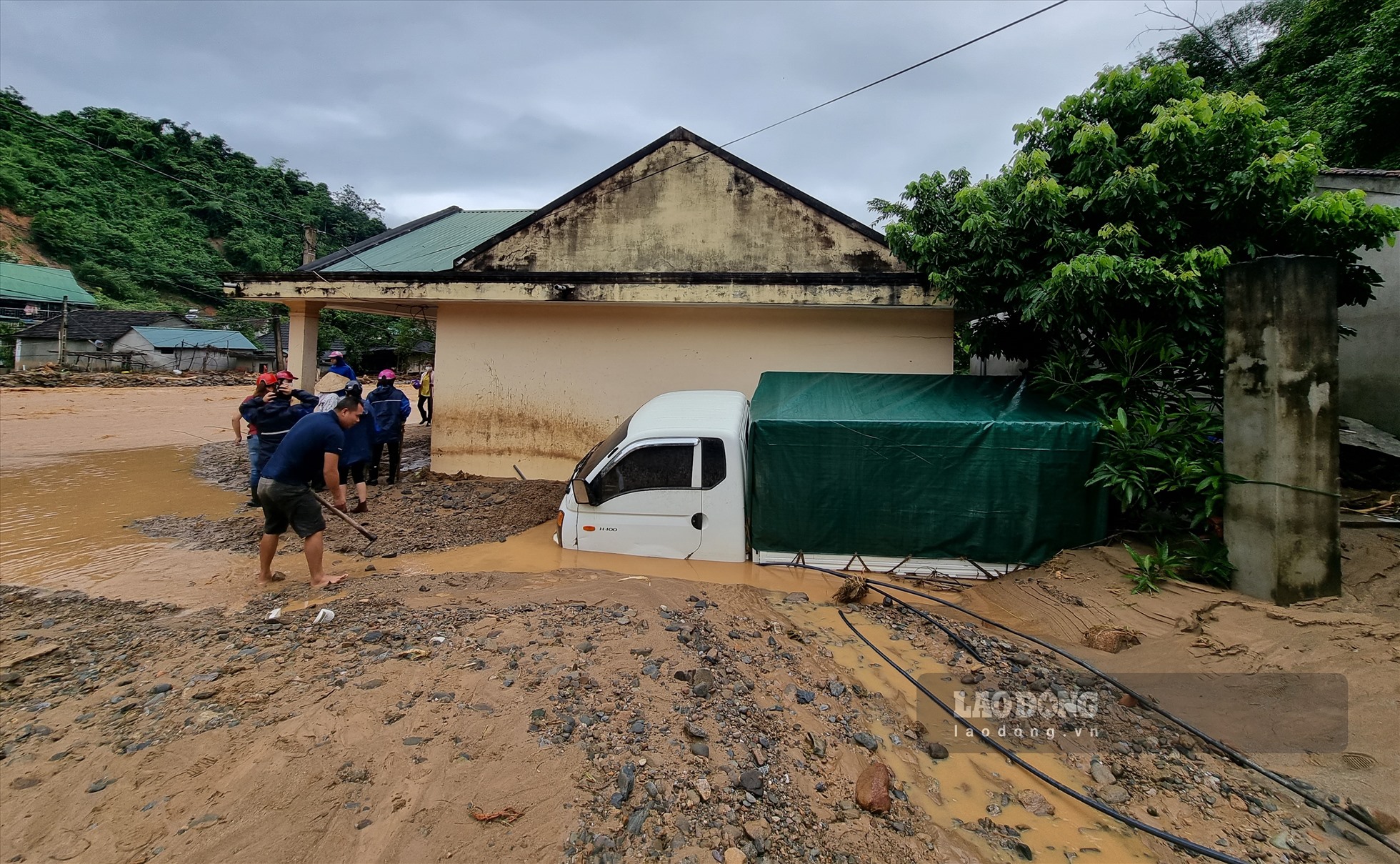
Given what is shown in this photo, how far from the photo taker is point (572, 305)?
8.41 metres

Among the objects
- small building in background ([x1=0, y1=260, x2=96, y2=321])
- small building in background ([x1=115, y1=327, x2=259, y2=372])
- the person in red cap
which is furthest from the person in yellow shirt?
small building in background ([x1=0, y1=260, x2=96, y2=321])

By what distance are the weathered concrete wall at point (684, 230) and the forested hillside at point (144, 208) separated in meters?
41.5

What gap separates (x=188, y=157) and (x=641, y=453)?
66.1 m

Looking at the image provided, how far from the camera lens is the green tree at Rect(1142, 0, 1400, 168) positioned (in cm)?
1055

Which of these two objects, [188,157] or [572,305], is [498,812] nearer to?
[572,305]

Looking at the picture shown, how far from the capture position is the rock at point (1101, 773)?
2727 mm

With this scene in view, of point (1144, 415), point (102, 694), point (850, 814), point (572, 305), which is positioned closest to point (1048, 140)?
point (1144, 415)

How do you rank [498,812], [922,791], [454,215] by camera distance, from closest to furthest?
[498,812]
[922,791]
[454,215]

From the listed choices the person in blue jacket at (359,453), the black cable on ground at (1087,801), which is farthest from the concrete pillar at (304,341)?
the black cable on ground at (1087,801)

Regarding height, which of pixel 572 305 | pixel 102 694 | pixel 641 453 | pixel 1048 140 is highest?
pixel 1048 140

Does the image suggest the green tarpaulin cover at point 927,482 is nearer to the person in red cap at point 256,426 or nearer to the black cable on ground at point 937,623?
the black cable on ground at point 937,623

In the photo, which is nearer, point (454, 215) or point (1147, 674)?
point (1147, 674)

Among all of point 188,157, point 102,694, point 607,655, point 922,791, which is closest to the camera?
point 922,791

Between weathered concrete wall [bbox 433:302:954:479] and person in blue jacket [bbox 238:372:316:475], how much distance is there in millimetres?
2437
